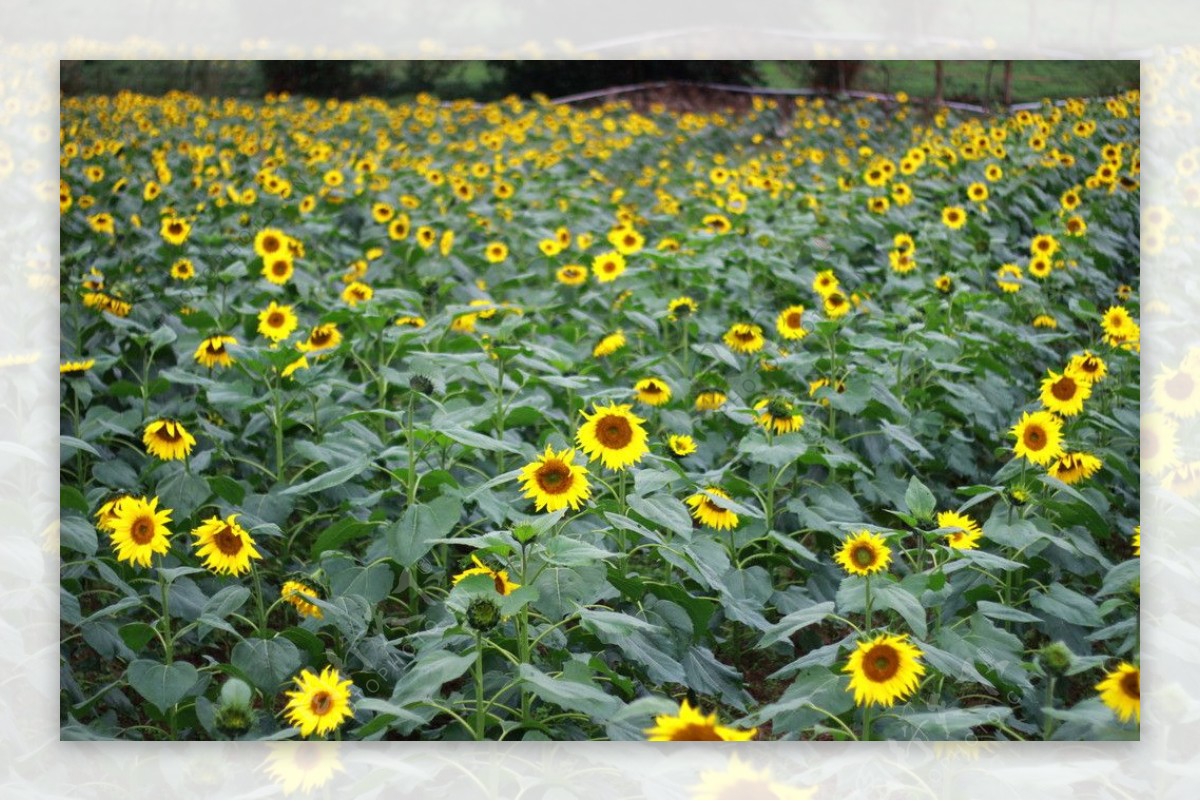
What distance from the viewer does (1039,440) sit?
8.52ft

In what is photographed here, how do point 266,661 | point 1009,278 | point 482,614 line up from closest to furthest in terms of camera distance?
1. point 482,614
2. point 266,661
3. point 1009,278

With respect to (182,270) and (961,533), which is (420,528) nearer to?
(961,533)

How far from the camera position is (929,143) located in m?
4.04

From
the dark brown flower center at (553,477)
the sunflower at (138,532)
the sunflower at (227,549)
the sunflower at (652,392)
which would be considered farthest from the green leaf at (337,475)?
the sunflower at (652,392)

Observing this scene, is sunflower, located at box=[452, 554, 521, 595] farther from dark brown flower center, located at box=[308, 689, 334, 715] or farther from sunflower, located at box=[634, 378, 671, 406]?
sunflower, located at box=[634, 378, 671, 406]

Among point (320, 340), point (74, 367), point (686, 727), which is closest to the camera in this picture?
point (686, 727)

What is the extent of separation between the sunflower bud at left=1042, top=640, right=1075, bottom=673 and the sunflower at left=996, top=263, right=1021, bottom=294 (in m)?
1.81

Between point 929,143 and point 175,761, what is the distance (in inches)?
117

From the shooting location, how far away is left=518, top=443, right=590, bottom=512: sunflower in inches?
88.7

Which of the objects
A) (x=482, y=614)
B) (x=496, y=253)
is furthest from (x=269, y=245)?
(x=482, y=614)

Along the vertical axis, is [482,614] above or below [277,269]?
below

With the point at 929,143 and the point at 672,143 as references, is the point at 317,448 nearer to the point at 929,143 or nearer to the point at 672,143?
the point at 929,143

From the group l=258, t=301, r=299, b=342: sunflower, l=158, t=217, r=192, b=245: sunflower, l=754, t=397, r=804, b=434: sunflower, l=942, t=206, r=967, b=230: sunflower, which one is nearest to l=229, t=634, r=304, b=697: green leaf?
Result: l=754, t=397, r=804, b=434: sunflower

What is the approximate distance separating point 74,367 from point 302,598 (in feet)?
2.75
